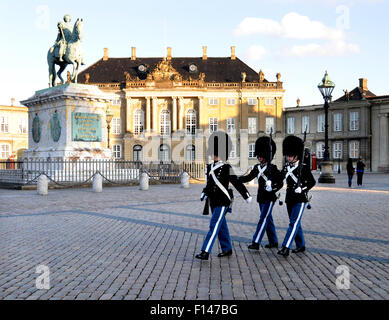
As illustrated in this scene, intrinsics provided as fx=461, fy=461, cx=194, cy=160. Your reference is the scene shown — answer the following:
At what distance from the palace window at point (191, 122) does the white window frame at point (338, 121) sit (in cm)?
1897

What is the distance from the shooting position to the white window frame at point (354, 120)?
188 feet

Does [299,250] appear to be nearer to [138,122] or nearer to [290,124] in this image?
[138,122]

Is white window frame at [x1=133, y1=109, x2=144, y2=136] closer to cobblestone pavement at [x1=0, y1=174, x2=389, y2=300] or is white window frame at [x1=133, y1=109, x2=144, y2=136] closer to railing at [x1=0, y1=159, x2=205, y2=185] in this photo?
railing at [x1=0, y1=159, x2=205, y2=185]

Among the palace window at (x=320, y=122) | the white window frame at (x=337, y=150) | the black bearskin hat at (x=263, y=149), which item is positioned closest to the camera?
the black bearskin hat at (x=263, y=149)

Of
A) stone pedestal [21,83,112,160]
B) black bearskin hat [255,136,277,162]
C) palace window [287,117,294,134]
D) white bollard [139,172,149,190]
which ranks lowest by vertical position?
white bollard [139,172,149,190]

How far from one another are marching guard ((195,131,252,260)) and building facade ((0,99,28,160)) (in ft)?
204

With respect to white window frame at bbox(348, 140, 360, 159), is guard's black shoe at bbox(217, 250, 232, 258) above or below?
below

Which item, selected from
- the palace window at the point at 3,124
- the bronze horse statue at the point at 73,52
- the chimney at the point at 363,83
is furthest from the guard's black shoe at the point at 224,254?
the palace window at the point at 3,124

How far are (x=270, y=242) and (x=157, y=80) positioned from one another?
57585 mm

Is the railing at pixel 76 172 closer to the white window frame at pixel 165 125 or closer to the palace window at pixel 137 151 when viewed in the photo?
the palace window at pixel 137 151

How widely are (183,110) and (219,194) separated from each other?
5801 centimetres

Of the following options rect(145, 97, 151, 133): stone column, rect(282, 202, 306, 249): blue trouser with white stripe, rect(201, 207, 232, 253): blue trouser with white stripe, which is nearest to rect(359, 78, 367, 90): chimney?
rect(145, 97, 151, 133): stone column

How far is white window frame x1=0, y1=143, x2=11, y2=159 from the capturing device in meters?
64.2
